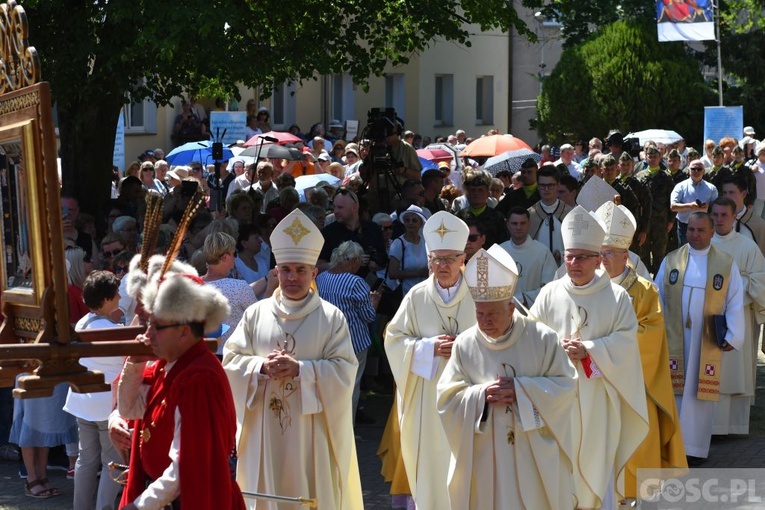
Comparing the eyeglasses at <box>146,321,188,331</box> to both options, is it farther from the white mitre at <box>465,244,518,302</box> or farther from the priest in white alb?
the priest in white alb

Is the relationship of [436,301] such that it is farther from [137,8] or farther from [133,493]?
[137,8]

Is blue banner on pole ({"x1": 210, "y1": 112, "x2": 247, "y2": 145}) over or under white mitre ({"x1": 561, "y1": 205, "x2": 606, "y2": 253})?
over

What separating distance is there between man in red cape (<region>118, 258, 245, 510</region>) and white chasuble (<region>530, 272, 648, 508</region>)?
3.61 metres

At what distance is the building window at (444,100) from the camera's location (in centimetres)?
3978

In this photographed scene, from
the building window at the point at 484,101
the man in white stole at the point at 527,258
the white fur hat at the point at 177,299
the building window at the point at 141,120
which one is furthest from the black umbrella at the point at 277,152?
the building window at the point at 484,101

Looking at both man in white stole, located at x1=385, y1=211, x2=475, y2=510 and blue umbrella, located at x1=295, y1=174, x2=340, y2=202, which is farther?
blue umbrella, located at x1=295, y1=174, x2=340, y2=202

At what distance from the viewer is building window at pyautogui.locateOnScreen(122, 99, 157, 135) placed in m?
26.6

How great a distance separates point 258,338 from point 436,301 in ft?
4.70

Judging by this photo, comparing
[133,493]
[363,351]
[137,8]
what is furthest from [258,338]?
[137,8]

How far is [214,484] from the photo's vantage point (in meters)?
4.72

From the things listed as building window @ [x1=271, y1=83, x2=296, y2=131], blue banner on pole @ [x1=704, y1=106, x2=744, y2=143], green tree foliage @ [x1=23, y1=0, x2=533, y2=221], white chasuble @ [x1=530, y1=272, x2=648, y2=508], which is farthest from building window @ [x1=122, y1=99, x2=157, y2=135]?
white chasuble @ [x1=530, y1=272, x2=648, y2=508]

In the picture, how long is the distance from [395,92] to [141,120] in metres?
12.1

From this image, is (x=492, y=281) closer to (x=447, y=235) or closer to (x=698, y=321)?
(x=447, y=235)

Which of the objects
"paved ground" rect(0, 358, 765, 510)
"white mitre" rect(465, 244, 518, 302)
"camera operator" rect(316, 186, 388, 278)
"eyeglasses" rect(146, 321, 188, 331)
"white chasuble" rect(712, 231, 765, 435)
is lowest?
"paved ground" rect(0, 358, 765, 510)
